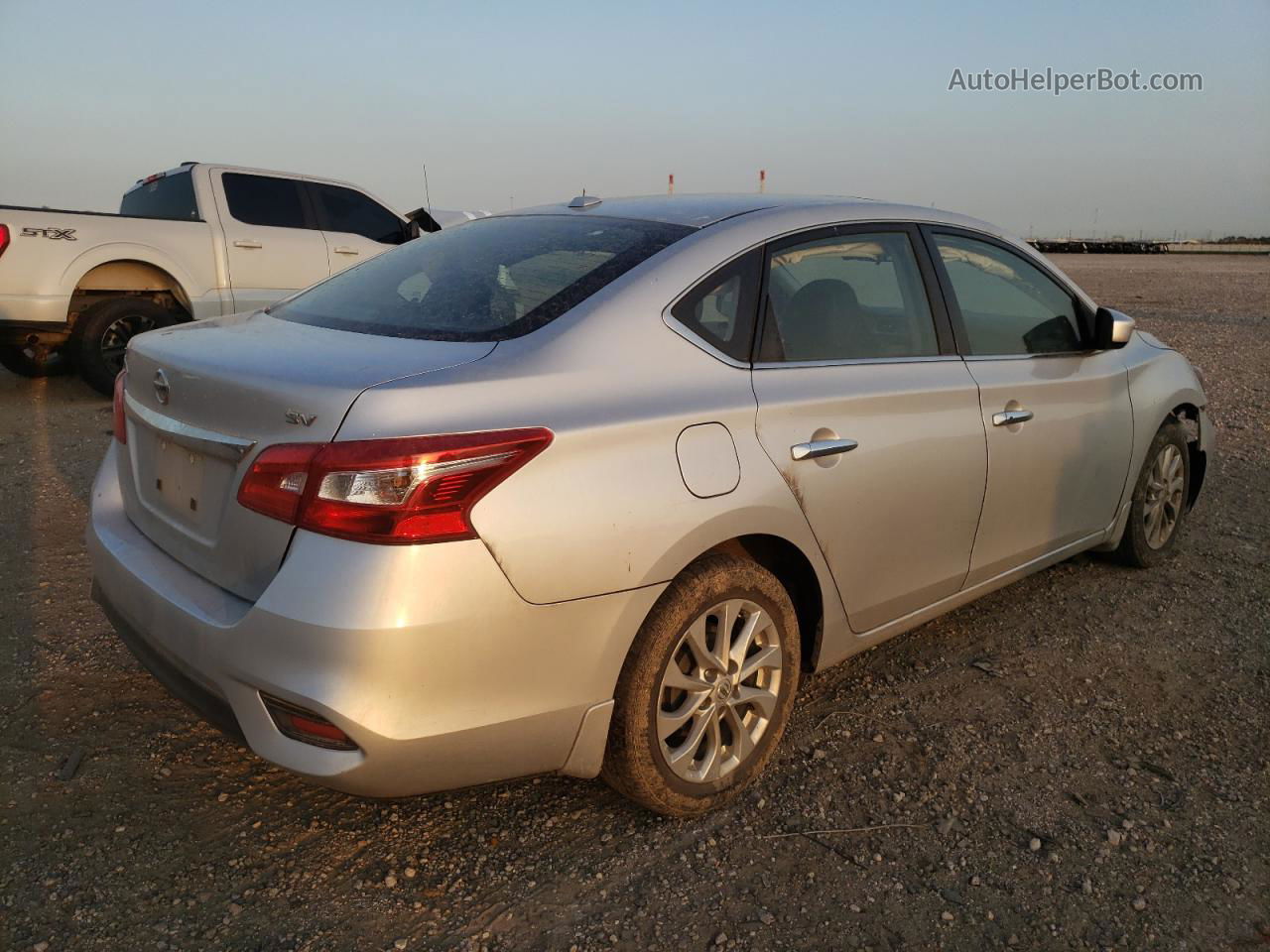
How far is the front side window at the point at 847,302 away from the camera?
2.87m

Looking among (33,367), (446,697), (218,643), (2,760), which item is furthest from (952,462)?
(33,367)

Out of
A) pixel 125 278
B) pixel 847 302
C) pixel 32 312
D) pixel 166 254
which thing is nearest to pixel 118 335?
pixel 125 278

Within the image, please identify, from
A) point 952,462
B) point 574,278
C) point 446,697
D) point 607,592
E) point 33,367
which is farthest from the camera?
point 33,367

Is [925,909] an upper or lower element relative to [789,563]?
lower

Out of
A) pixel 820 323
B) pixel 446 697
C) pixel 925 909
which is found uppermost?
pixel 820 323

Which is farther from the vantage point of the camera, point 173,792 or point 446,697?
point 173,792

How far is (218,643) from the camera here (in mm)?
2221

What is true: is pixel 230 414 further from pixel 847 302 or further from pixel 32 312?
pixel 32 312

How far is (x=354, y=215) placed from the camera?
964cm

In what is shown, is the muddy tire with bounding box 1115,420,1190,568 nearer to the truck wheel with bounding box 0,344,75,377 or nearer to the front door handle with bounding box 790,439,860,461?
the front door handle with bounding box 790,439,860,461

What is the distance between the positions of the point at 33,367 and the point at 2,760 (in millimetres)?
7317

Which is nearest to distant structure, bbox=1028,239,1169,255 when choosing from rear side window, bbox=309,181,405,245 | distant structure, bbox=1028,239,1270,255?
distant structure, bbox=1028,239,1270,255

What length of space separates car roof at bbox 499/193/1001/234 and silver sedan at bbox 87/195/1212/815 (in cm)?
2

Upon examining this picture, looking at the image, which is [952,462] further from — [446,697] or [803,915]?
[446,697]
